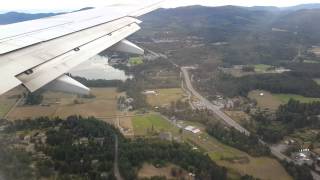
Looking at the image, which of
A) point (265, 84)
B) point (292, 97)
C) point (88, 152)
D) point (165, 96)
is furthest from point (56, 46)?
point (265, 84)

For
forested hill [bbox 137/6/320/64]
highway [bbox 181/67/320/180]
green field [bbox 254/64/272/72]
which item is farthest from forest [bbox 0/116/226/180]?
forested hill [bbox 137/6/320/64]

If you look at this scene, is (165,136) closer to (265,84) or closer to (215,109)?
(215,109)

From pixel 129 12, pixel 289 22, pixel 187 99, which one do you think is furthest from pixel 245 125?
pixel 289 22

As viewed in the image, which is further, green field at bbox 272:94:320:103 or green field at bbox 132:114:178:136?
green field at bbox 272:94:320:103

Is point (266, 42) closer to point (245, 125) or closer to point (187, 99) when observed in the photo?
point (187, 99)

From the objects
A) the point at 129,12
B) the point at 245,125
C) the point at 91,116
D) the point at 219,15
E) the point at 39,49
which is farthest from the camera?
the point at 219,15

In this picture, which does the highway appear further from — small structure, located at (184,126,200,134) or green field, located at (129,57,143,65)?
green field, located at (129,57,143,65)

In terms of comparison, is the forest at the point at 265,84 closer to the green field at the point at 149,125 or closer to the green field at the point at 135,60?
the green field at the point at 135,60
